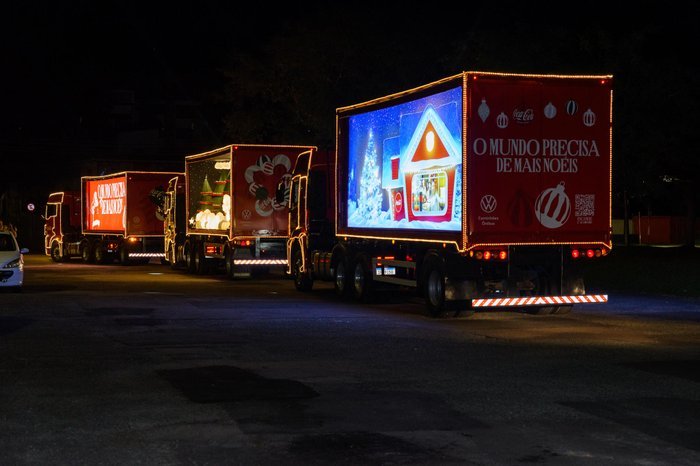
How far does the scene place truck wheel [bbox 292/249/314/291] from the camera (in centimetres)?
2692

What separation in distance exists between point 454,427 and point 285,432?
4.60ft

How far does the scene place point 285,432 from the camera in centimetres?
919

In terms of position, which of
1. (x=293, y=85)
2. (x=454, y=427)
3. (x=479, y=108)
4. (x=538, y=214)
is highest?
(x=293, y=85)

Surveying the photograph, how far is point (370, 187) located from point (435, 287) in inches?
145

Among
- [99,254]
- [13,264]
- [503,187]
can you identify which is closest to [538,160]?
[503,187]

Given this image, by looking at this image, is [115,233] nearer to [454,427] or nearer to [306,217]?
[306,217]

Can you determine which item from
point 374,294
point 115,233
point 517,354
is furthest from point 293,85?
point 517,354

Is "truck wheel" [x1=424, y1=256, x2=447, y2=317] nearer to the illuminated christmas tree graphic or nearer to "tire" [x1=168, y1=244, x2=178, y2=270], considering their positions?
the illuminated christmas tree graphic

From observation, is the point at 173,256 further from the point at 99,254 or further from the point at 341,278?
the point at 341,278

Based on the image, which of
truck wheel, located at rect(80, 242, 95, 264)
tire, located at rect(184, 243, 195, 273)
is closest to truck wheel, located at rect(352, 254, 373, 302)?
tire, located at rect(184, 243, 195, 273)

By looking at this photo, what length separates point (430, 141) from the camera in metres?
19.7

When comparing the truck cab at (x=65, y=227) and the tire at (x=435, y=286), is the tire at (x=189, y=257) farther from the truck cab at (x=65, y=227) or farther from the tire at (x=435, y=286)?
the tire at (x=435, y=286)

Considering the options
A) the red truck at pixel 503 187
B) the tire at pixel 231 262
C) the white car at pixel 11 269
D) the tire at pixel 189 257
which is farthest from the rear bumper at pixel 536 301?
the tire at pixel 189 257

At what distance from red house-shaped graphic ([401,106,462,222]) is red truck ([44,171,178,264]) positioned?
23.8 meters
